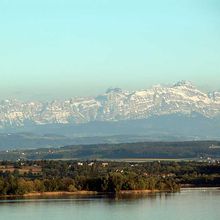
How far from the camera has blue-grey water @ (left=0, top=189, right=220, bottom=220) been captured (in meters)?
71.5

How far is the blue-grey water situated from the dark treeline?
282 inches

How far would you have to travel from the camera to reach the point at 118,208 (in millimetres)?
78188

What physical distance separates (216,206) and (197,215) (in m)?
7.38

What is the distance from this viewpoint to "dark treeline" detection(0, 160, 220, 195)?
327 feet

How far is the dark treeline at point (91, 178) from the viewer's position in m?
99.7

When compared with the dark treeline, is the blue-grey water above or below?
below

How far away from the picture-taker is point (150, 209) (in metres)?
77.1

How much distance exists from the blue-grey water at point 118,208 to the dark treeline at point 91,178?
7162mm

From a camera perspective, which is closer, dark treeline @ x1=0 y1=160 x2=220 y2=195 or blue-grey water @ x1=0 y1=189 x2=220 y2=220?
blue-grey water @ x1=0 y1=189 x2=220 y2=220

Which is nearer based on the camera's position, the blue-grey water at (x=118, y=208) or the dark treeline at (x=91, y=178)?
the blue-grey water at (x=118, y=208)

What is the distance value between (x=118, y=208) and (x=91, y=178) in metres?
25.4

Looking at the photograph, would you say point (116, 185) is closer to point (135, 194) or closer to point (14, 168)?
point (135, 194)

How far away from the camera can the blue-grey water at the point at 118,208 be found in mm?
71500

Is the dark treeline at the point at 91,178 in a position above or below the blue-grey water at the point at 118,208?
above
